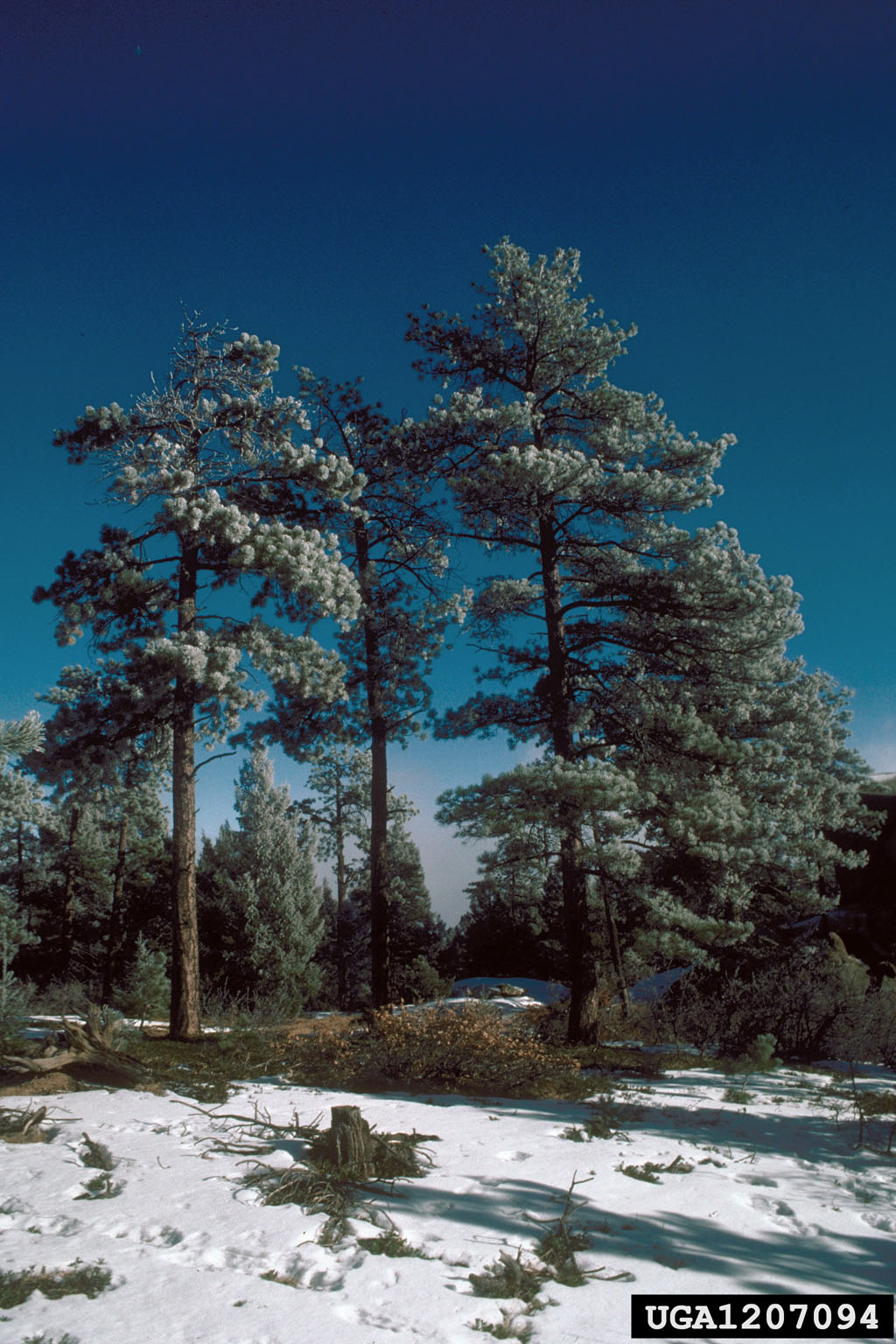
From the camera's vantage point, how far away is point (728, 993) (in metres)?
13.8

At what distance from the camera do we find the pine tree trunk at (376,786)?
48.0 ft

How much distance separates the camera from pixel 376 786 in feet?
51.3

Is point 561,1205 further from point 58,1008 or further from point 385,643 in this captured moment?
point 58,1008

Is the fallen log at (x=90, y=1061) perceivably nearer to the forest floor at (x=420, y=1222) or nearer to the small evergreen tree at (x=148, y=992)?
the forest floor at (x=420, y=1222)

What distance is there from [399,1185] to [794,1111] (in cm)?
508

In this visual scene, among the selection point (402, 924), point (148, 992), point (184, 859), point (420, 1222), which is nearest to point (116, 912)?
point (148, 992)

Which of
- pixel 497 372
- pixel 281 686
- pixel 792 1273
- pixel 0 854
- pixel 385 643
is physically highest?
pixel 497 372

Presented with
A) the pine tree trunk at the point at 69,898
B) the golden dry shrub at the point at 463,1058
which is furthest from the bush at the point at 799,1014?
the pine tree trunk at the point at 69,898

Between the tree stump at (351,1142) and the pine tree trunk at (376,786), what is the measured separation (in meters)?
8.95

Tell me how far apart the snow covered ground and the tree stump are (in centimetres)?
33

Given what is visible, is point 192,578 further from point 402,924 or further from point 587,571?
point 402,924

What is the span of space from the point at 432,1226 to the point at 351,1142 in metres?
1.03

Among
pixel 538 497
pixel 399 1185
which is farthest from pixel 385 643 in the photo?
pixel 399 1185

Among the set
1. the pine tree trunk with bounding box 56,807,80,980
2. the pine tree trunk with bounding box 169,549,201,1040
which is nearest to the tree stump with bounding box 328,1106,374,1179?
Result: the pine tree trunk with bounding box 169,549,201,1040
